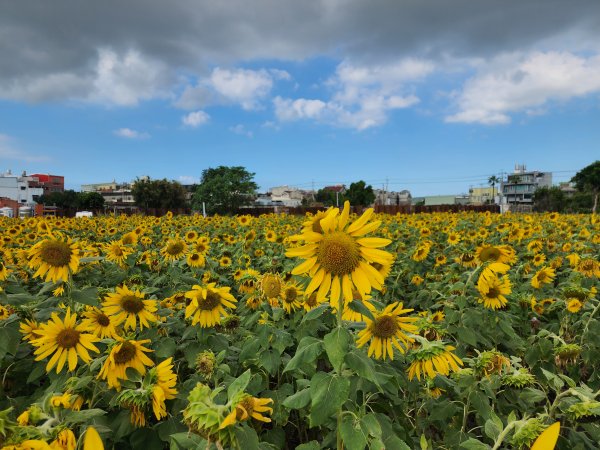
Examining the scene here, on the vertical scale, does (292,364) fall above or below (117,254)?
below

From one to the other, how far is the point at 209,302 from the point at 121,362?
0.62 metres

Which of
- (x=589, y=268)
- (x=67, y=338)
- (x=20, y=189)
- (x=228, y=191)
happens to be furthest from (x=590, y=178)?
(x=20, y=189)

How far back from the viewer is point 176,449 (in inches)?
46.6

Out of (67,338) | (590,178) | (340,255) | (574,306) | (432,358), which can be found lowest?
(574,306)

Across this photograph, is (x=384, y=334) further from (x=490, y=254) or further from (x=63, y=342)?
(x=490, y=254)

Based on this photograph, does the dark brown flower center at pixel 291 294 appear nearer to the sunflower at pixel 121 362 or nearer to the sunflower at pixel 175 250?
the sunflower at pixel 121 362

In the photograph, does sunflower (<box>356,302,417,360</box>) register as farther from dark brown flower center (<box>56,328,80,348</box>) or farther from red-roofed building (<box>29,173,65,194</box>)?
red-roofed building (<box>29,173,65,194</box>)

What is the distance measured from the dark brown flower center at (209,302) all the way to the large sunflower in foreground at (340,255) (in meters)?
0.94

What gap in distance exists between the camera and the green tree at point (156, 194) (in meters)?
57.4

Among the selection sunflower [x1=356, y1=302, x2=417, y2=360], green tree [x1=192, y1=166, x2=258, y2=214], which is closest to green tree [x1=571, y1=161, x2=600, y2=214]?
green tree [x1=192, y1=166, x2=258, y2=214]

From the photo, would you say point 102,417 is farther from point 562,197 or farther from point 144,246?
point 562,197

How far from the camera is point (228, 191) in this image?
49.5m

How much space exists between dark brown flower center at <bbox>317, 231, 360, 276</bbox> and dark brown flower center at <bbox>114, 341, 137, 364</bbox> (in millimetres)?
869

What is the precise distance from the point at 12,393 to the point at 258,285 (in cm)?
143
